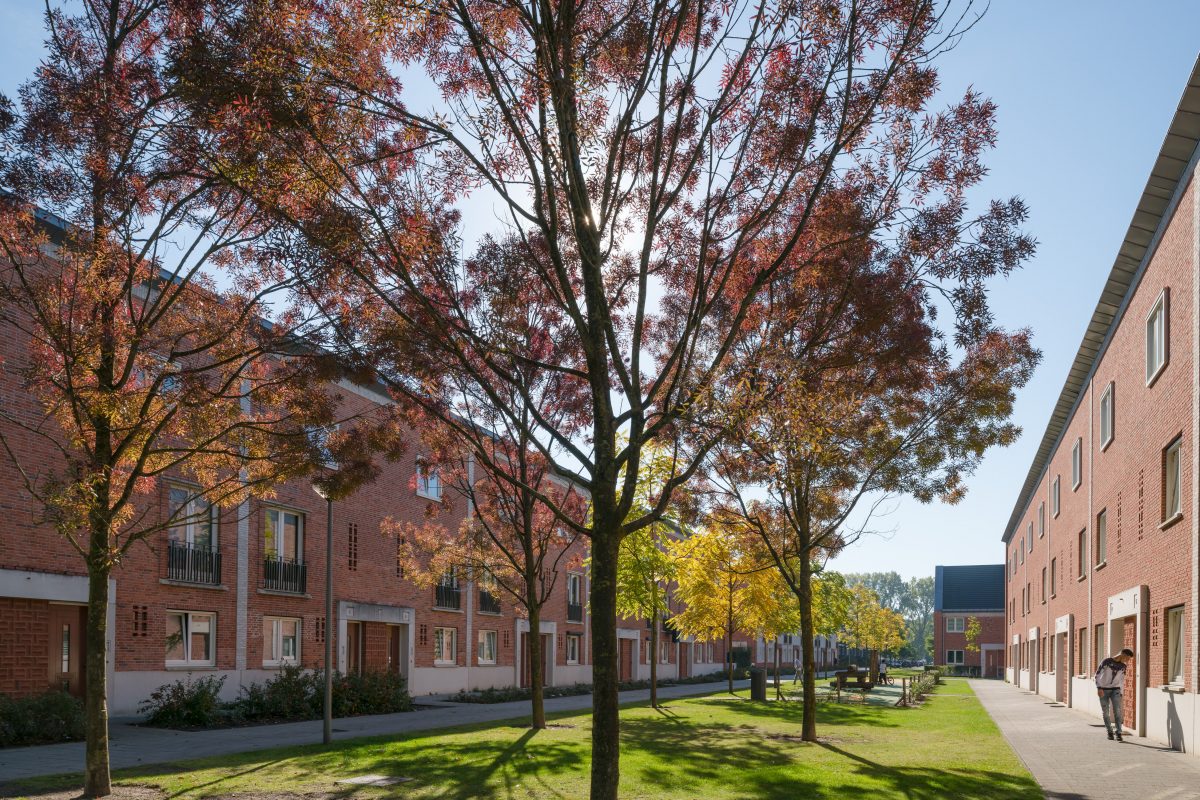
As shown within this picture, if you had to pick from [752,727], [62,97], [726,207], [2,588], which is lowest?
[752,727]

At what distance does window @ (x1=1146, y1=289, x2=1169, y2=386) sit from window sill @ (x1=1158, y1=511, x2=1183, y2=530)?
280 centimetres

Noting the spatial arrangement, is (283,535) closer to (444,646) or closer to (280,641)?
(280,641)

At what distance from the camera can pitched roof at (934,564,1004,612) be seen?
97.1 metres

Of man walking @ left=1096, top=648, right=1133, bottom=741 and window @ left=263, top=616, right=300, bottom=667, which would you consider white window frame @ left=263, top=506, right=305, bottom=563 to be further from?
man walking @ left=1096, top=648, right=1133, bottom=741

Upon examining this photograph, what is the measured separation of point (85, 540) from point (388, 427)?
9.06m

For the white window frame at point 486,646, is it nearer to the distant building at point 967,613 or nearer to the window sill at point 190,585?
the window sill at point 190,585

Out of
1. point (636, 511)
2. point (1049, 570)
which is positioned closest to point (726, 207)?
Result: point (636, 511)

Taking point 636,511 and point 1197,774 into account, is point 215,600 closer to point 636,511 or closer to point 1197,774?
point 636,511

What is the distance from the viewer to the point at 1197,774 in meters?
13.7

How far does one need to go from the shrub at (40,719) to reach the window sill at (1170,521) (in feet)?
60.2

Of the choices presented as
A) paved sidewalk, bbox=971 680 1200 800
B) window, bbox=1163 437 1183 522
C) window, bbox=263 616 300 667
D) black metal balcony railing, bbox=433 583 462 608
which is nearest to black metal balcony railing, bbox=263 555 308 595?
window, bbox=263 616 300 667

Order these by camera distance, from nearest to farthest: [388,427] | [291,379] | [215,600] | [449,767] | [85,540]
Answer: [291,379]
[388,427]
[449,767]
[85,540]
[215,600]

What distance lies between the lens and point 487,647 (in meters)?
38.2

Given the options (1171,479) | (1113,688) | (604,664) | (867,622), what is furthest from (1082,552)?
(867,622)
